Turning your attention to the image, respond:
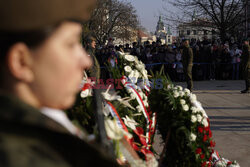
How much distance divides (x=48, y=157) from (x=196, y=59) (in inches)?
515

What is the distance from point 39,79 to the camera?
807 mm

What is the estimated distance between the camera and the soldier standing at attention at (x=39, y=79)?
74 centimetres

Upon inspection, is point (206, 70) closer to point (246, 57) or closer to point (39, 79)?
point (246, 57)

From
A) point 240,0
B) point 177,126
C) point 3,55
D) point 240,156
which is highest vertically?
point 240,0

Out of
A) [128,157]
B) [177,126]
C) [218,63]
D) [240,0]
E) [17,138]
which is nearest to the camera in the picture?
[17,138]

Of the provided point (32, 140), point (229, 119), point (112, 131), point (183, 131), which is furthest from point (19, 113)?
point (229, 119)

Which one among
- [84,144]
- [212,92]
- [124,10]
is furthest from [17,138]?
[124,10]

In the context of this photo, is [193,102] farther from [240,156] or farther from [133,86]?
[240,156]

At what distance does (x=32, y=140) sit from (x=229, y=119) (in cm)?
628

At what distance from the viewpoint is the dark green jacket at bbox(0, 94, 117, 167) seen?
2.42ft

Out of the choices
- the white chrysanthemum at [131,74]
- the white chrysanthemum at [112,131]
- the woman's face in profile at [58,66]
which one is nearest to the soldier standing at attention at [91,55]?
the white chrysanthemum at [131,74]

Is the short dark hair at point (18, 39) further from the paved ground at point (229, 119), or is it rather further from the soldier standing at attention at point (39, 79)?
the paved ground at point (229, 119)

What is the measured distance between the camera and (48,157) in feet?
2.56

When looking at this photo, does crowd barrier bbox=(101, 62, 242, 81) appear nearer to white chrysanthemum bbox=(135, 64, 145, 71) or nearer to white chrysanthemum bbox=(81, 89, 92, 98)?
white chrysanthemum bbox=(135, 64, 145, 71)
